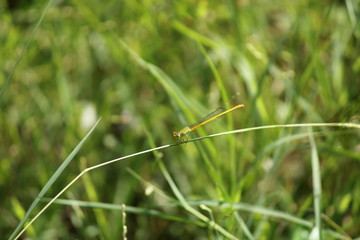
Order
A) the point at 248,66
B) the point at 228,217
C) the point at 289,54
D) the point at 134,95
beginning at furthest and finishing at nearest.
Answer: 1. the point at 134,95
2. the point at 289,54
3. the point at 248,66
4. the point at 228,217

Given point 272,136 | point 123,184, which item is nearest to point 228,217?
point 272,136

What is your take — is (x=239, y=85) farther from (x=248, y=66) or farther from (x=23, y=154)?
(x=23, y=154)

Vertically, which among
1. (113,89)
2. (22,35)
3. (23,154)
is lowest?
(23,154)

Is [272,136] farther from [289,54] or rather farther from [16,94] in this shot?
[16,94]

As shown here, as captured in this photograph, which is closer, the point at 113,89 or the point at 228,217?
the point at 228,217

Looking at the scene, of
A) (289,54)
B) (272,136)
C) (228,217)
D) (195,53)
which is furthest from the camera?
(195,53)

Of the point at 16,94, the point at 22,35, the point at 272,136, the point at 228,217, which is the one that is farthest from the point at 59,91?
the point at 228,217

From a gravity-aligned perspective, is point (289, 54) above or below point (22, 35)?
below
